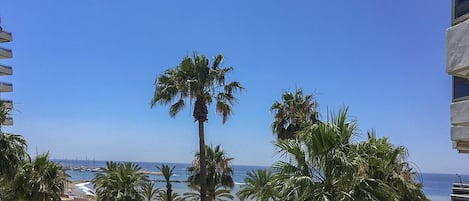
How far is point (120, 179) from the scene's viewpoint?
74.8 feet

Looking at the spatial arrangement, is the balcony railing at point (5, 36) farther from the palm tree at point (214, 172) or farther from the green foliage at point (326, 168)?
the green foliage at point (326, 168)

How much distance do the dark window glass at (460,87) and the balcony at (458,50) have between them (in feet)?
1.91

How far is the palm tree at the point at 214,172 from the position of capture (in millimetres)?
24734

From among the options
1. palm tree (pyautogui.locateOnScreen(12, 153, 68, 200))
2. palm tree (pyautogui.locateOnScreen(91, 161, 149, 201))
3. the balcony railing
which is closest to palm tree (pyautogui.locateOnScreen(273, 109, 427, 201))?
palm tree (pyautogui.locateOnScreen(12, 153, 68, 200))

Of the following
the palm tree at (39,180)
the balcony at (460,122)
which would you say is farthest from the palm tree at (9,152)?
the balcony at (460,122)

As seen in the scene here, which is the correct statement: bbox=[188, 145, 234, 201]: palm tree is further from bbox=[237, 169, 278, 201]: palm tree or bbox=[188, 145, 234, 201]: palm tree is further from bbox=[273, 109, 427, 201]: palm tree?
bbox=[273, 109, 427, 201]: palm tree

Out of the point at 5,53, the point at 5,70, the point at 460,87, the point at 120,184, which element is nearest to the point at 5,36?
the point at 5,53

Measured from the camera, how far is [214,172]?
24797 millimetres

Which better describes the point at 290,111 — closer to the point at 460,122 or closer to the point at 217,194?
the point at 217,194

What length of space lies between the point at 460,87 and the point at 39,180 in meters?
15.9

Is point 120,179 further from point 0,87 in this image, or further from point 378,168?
point 0,87

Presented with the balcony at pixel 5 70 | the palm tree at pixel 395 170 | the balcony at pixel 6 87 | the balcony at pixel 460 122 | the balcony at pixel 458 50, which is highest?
the balcony at pixel 5 70

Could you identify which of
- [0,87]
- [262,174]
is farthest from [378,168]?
[0,87]

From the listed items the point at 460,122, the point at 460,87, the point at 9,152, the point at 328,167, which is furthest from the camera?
the point at 9,152
